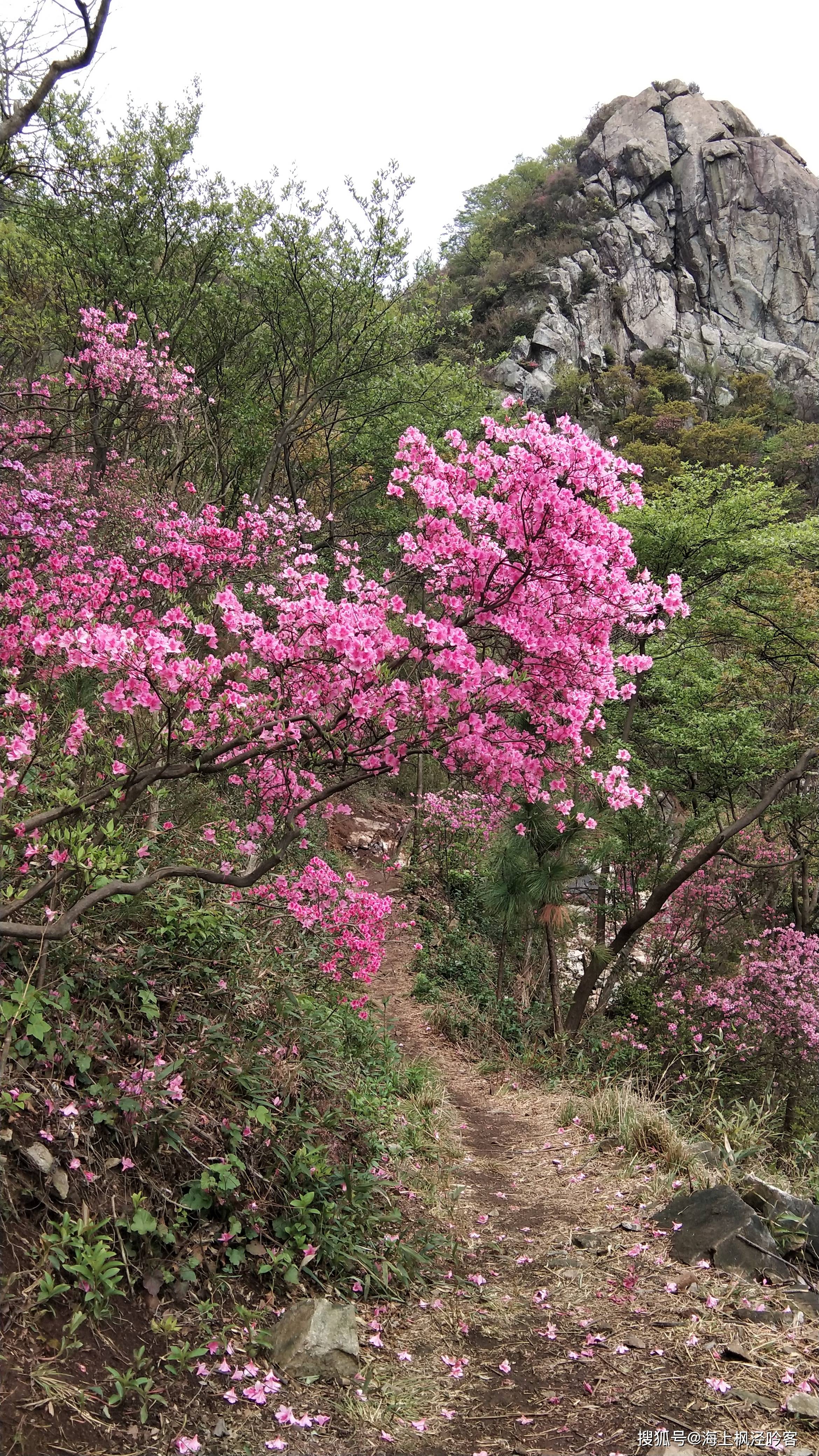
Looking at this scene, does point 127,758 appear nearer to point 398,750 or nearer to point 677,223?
point 398,750

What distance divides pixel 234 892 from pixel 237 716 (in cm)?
166

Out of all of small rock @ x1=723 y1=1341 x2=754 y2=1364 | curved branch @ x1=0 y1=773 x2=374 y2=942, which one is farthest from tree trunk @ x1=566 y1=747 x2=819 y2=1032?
curved branch @ x1=0 y1=773 x2=374 y2=942

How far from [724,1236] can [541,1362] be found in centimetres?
127

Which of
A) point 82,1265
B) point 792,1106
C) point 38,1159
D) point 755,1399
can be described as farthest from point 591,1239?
point 792,1106

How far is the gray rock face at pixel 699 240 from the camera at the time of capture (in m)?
46.1

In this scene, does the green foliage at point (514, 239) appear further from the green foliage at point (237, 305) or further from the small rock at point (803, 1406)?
the small rock at point (803, 1406)

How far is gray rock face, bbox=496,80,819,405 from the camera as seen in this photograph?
151 feet

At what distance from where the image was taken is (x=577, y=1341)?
11.8 ft

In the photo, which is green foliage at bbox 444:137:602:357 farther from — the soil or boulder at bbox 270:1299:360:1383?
boulder at bbox 270:1299:360:1383

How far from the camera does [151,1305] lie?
2.91m

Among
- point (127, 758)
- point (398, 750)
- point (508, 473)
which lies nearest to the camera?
point (398, 750)

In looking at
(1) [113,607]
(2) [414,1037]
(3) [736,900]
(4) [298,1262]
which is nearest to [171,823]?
(1) [113,607]

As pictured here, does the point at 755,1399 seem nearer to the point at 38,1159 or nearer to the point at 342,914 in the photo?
the point at 38,1159

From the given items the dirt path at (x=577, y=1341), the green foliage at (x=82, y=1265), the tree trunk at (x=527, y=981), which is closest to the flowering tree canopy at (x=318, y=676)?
the green foliage at (x=82, y=1265)
